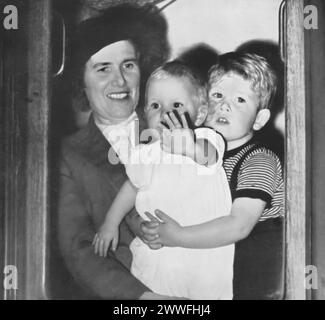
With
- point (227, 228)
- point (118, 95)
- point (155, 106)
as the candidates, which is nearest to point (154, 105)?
point (155, 106)

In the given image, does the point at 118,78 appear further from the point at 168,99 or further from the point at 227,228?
the point at 227,228

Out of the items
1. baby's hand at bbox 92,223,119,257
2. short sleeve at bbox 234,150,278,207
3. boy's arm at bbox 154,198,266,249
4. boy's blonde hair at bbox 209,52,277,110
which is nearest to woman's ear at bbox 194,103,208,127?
boy's blonde hair at bbox 209,52,277,110

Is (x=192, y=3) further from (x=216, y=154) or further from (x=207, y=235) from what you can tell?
(x=207, y=235)

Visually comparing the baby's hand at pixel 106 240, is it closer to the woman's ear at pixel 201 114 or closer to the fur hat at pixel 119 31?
the woman's ear at pixel 201 114

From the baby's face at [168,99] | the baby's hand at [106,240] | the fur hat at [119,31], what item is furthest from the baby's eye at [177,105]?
the baby's hand at [106,240]

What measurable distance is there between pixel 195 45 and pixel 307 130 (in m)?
0.59

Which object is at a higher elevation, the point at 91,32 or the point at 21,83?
the point at 91,32

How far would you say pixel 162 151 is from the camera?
2287 millimetres

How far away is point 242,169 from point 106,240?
0.63 m

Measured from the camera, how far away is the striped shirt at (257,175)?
7.34ft

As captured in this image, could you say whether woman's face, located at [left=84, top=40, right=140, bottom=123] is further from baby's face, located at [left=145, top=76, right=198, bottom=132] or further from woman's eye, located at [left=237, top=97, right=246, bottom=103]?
woman's eye, located at [left=237, top=97, right=246, bottom=103]

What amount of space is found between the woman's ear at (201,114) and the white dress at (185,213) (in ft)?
0.15
